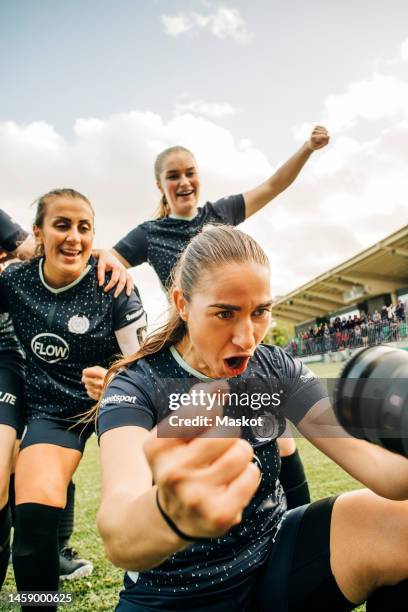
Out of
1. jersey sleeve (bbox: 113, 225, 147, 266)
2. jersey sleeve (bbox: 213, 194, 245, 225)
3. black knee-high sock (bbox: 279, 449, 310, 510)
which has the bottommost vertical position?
black knee-high sock (bbox: 279, 449, 310, 510)

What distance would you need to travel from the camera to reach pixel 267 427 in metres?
1.74

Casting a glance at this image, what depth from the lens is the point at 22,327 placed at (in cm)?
270

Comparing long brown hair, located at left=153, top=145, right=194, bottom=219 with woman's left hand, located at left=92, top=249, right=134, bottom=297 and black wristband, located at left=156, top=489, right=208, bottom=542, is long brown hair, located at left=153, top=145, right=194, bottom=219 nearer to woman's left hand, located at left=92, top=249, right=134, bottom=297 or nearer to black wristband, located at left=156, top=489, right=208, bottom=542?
woman's left hand, located at left=92, top=249, right=134, bottom=297

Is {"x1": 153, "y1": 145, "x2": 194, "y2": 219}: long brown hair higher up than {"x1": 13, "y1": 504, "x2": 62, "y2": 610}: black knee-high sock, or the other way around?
{"x1": 153, "y1": 145, "x2": 194, "y2": 219}: long brown hair

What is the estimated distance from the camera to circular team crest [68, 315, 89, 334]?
2658 mm

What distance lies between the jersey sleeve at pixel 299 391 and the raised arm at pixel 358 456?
0.02 metres

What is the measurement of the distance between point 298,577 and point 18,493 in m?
1.23

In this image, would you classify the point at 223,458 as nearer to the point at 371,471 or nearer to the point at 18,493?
the point at 371,471

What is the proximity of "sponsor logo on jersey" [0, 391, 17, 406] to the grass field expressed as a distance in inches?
41.8

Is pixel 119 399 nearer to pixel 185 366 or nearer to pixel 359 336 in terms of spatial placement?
pixel 185 366

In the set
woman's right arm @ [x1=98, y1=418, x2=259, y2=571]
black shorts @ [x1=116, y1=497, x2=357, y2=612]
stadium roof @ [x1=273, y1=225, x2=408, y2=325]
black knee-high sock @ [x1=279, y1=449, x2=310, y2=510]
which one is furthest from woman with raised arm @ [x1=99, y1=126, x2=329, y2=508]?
stadium roof @ [x1=273, y1=225, x2=408, y2=325]

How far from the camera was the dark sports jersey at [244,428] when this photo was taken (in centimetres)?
144

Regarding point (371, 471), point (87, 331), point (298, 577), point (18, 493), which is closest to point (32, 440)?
point (18, 493)

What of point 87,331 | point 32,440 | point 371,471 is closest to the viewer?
point 371,471
